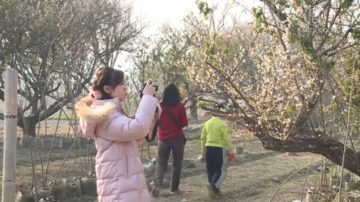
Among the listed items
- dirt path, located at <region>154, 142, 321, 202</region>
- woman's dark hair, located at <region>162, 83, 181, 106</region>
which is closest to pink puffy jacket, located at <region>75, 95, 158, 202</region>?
dirt path, located at <region>154, 142, 321, 202</region>

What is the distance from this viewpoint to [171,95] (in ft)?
29.6

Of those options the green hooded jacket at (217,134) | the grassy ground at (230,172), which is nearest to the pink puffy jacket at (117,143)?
the grassy ground at (230,172)

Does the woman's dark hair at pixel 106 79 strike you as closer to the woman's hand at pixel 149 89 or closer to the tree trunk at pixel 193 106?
the woman's hand at pixel 149 89

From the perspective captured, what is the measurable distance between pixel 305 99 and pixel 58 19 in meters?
9.56

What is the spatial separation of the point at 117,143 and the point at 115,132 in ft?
0.30

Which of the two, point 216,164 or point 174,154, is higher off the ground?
point 174,154

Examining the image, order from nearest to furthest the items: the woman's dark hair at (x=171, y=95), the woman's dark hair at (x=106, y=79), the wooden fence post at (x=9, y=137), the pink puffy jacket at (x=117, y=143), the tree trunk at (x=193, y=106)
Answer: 1. the pink puffy jacket at (x=117, y=143)
2. the woman's dark hair at (x=106, y=79)
3. the wooden fence post at (x=9, y=137)
4. the woman's dark hair at (x=171, y=95)
5. the tree trunk at (x=193, y=106)

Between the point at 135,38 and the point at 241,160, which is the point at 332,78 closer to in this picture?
the point at 241,160

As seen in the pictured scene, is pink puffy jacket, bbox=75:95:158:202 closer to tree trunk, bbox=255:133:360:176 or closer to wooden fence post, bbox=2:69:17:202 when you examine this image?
wooden fence post, bbox=2:69:17:202

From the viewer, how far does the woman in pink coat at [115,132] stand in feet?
12.5

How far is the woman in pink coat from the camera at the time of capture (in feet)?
12.5

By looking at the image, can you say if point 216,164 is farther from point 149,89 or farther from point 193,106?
point 193,106

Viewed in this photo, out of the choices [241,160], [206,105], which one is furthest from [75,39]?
[206,105]

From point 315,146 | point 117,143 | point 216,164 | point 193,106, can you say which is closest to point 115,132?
point 117,143
